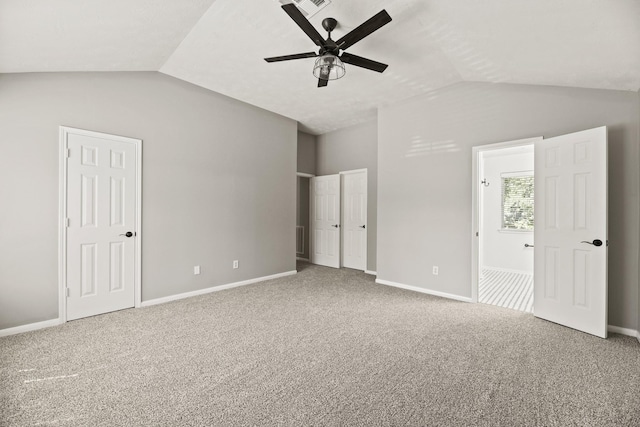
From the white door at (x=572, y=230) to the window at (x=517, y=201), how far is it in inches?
117

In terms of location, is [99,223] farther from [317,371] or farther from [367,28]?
[367,28]

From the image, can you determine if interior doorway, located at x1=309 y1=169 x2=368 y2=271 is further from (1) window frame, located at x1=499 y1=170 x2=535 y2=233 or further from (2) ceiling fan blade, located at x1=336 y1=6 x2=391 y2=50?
(2) ceiling fan blade, located at x1=336 y1=6 x2=391 y2=50

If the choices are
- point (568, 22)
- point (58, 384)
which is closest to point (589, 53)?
point (568, 22)

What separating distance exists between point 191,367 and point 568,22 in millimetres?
4008

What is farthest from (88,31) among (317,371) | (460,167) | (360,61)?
(460,167)

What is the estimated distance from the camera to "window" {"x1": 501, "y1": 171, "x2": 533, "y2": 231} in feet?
19.0

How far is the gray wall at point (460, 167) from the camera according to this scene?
292cm

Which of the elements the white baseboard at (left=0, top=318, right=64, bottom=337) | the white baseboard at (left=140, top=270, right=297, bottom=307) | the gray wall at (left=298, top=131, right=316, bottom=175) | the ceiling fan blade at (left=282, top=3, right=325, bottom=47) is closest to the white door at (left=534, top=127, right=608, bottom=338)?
the ceiling fan blade at (left=282, top=3, right=325, bottom=47)

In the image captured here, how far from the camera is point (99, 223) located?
11.0 ft

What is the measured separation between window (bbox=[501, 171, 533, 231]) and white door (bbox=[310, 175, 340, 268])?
3599 millimetres

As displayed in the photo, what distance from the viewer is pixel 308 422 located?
163 centimetres

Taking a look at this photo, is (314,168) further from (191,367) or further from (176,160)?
(191,367)

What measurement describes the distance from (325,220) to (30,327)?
483 centimetres

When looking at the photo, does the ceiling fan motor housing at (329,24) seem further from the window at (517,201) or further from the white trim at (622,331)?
the window at (517,201)
